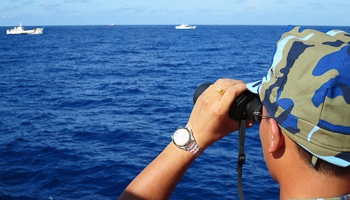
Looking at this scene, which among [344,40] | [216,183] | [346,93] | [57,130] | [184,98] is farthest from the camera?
[184,98]

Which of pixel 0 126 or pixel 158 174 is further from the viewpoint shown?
pixel 0 126

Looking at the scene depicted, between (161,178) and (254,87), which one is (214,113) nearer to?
(254,87)

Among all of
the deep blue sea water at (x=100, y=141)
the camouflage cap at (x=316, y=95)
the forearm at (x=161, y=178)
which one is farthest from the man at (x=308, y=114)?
the deep blue sea water at (x=100, y=141)

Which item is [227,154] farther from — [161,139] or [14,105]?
[14,105]

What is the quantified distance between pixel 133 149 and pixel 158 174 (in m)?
10.7

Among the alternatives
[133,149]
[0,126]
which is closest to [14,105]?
[0,126]

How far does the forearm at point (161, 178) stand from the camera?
154cm

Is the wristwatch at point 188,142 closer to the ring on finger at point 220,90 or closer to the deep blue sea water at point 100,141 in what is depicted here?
the ring on finger at point 220,90

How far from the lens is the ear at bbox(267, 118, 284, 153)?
1206mm

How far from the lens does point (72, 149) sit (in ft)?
39.8

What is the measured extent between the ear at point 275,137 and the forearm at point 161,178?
17.1 inches

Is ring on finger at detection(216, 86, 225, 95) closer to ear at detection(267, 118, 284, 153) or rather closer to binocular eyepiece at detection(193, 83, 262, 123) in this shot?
binocular eyepiece at detection(193, 83, 262, 123)

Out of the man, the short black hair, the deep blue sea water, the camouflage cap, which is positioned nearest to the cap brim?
the man

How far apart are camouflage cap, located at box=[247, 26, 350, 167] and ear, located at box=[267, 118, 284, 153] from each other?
0.03 metres
